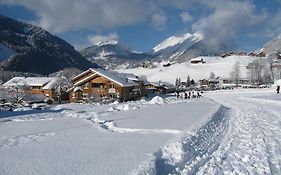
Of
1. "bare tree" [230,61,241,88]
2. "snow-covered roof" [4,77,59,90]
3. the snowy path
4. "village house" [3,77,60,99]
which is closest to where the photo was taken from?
the snowy path

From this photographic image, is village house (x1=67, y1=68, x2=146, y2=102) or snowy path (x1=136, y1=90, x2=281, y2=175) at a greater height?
village house (x1=67, y1=68, x2=146, y2=102)

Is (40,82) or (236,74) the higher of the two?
(236,74)

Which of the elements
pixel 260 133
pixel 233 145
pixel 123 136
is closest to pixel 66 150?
pixel 123 136

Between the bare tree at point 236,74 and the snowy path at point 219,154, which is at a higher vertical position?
the bare tree at point 236,74

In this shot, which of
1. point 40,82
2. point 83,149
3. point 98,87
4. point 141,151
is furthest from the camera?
point 40,82

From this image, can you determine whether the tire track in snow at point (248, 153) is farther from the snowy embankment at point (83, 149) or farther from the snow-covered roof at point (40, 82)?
the snow-covered roof at point (40, 82)

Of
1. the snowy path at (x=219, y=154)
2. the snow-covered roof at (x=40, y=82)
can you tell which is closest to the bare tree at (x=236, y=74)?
the snow-covered roof at (x=40, y=82)

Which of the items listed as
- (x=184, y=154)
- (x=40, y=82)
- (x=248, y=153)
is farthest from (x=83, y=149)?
(x=40, y=82)

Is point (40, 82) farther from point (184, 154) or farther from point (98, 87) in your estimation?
point (184, 154)

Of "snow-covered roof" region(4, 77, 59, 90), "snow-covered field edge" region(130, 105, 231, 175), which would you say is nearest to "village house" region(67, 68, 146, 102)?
"snow-covered roof" region(4, 77, 59, 90)

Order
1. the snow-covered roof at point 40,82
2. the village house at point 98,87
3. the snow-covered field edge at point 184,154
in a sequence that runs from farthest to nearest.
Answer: the snow-covered roof at point 40,82 → the village house at point 98,87 → the snow-covered field edge at point 184,154

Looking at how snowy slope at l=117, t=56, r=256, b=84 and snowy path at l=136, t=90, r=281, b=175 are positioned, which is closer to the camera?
snowy path at l=136, t=90, r=281, b=175

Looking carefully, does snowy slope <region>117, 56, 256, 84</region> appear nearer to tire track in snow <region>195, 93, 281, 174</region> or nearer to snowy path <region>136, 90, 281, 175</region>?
tire track in snow <region>195, 93, 281, 174</region>

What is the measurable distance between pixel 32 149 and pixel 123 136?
3.94m
